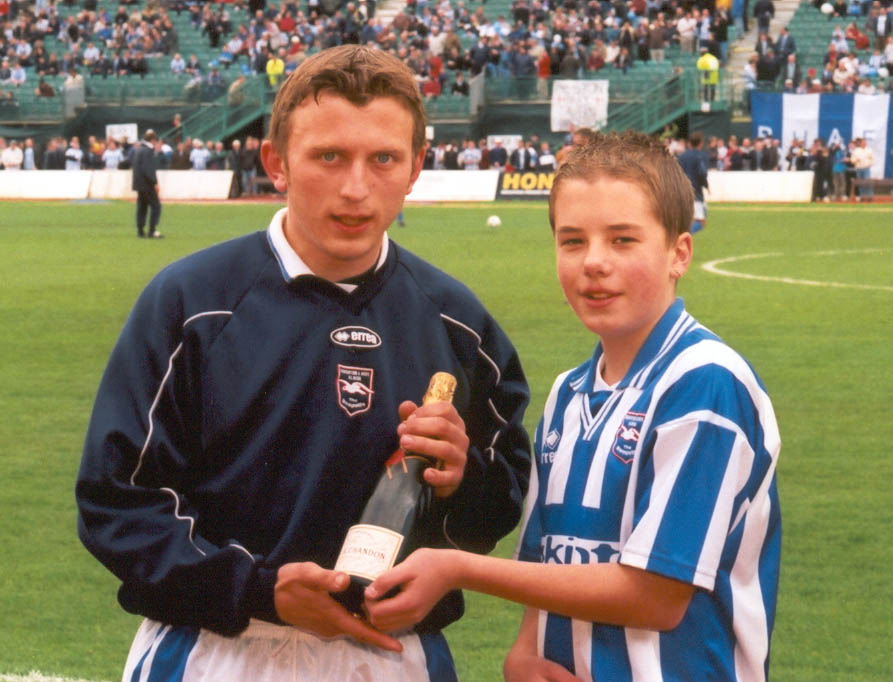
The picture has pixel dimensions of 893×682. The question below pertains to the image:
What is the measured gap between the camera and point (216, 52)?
174 ft

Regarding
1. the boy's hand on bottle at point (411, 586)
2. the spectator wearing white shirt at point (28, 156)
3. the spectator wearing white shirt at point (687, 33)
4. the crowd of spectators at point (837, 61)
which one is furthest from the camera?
the spectator wearing white shirt at point (687, 33)

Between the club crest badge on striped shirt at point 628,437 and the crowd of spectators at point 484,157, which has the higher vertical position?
the club crest badge on striped shirt at point 628,437

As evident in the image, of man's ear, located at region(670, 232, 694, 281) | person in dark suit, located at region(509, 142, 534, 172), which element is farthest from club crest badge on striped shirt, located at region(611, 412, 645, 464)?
Answer: person in dark suit, located at region(509, 142, 534, 172)

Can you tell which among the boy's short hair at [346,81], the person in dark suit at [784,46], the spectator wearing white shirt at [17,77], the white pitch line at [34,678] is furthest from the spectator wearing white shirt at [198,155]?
the boy's short hair at [346,81]

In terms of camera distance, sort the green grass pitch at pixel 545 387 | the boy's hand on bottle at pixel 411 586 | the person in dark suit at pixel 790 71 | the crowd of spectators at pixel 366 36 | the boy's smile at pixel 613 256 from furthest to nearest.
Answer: the crowd of spectators at pixel 366 36 < the person in dark suit at pixel 790 71 < the green grass pitch at pixel 545 387 < the boy's smile at pixel 613 256 < the boy's hand on bottle at pixel 411 586

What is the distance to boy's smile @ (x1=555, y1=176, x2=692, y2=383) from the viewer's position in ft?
9.16

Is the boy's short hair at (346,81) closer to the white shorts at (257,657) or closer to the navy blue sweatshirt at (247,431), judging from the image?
the navy blue sweatshirt at (247,431)

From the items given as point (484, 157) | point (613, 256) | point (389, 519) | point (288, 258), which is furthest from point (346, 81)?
point (484, 157)

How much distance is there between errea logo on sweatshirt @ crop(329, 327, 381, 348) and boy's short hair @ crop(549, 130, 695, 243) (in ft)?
1.35

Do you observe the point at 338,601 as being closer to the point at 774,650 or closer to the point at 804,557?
the point at 774,650

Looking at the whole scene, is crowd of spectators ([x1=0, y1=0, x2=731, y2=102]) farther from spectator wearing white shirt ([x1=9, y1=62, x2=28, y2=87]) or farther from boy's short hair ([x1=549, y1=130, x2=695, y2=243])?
boy's short hair ([x1=549, y1=130, x2=695, y2=243])

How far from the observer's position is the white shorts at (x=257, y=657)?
2.91 meters

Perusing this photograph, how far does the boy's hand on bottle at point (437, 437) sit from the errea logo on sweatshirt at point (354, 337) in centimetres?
18

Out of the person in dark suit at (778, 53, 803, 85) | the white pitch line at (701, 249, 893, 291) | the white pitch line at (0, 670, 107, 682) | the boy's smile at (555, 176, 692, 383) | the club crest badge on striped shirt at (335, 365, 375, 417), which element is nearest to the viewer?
the boy's smile at (555, 176, 692, 383)
